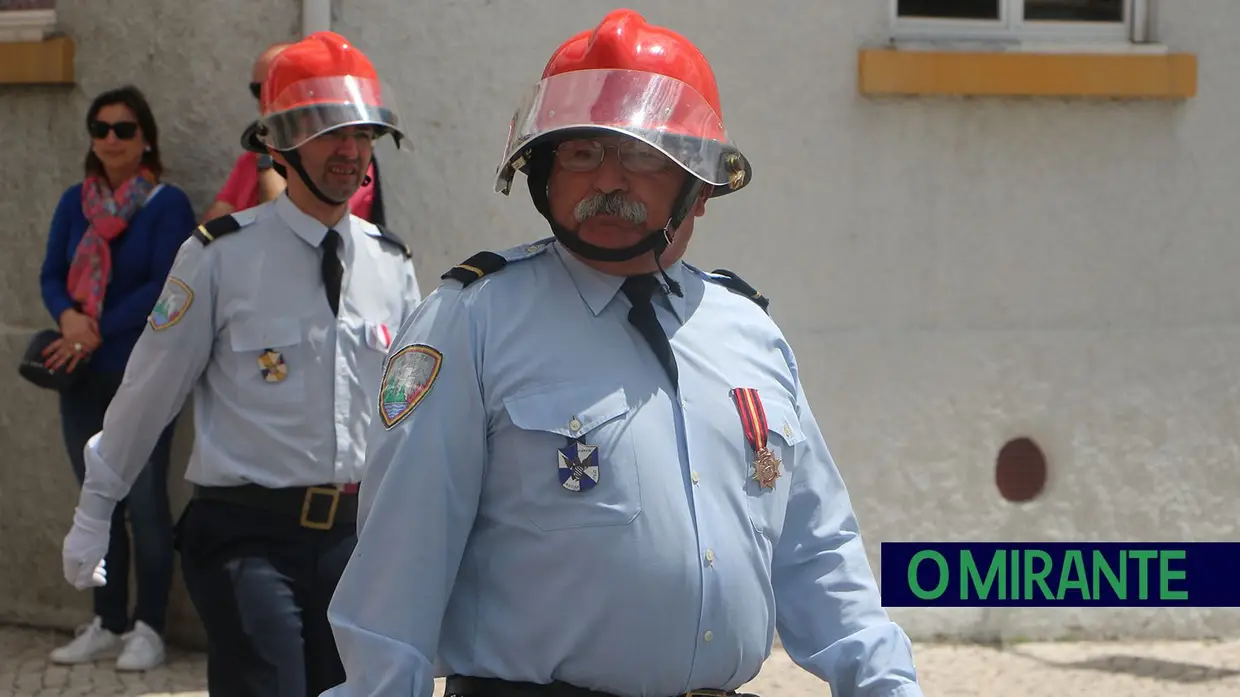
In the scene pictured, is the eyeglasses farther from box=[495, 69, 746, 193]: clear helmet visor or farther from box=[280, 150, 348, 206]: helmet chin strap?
box=[280, 150, 348, 206]: helmet chin strap

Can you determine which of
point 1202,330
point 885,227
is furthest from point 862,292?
point 1202,330

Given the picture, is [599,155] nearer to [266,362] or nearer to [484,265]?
[484,265]

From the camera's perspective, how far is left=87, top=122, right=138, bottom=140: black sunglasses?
5496 millimetres

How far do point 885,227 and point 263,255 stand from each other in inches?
99.3

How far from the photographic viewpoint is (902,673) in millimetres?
2361

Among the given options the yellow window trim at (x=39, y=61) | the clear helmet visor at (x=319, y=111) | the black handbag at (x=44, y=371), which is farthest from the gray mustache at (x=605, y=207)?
the yellow window trim at (x=39, y=61)

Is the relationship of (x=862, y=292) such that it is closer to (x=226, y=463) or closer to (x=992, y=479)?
(x=992, y=479)

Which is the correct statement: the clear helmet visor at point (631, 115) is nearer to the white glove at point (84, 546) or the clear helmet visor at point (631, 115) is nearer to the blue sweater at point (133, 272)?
the white glove at point (84, 546)

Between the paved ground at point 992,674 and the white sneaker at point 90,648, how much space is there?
6 cm

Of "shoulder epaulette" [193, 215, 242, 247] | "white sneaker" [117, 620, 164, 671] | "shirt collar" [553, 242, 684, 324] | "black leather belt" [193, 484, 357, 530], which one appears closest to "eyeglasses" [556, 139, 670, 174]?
"shirt collar" [553, 242, 684, 324]

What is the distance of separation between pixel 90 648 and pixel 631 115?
13.1ft

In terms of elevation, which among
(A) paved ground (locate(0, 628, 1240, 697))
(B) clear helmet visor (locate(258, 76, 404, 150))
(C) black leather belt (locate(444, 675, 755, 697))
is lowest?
(A) paved ground (locate(0, 628, 1240, 697))

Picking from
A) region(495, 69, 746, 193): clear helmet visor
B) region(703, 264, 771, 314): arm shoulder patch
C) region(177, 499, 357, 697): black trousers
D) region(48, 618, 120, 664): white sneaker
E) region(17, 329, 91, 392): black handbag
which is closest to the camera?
region(495, 69, 746, 193): clear helmet visor

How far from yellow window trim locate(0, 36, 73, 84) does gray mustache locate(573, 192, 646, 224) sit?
13.4 feet
